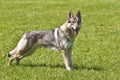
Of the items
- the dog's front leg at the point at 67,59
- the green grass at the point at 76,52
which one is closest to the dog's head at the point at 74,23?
the dog's front leg at the point at 67,59

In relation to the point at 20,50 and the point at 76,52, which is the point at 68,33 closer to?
the point at 20,50

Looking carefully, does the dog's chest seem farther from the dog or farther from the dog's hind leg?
the dog's hind leg

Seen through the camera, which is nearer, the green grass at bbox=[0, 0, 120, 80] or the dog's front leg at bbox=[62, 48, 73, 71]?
the green grass at bbox=[0, 0, 120, 80]

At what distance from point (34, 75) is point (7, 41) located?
20.3 feet

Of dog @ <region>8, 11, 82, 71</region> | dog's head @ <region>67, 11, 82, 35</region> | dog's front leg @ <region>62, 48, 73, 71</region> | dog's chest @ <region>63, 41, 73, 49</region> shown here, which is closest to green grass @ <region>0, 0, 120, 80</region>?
dog's front leg @ <region>62, 48, 73, 71</region>

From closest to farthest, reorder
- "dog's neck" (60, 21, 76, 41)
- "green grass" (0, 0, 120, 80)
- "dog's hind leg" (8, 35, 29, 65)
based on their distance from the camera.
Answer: "green grass" (0, 0, 120, 80), "dog's neck" (60, 21, 76, 41), "dog's hind leg" (8, 35, 29, 65)

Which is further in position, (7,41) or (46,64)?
(7,41)

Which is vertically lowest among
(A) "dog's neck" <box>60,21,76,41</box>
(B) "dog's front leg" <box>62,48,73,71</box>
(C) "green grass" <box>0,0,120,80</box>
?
(C) "green grass" <box>0,0,120,80</box>

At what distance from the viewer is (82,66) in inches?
464

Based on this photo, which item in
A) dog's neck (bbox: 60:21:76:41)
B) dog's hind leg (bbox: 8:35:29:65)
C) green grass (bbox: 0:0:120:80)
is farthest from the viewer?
dog's hind leg (bbox: 8:35:29:65)

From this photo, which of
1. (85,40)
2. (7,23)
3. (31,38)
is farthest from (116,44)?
(7,23)

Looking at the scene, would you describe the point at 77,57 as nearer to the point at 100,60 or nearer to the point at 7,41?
the point at 100,60

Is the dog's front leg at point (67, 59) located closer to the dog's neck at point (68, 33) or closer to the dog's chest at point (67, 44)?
the dog's chest at point (67, 44)

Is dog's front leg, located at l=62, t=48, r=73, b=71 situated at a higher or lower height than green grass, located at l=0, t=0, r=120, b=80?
higher
